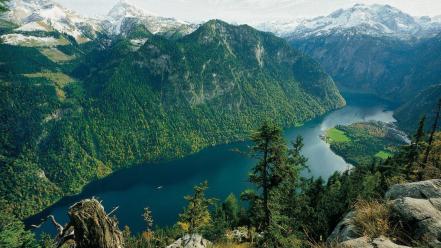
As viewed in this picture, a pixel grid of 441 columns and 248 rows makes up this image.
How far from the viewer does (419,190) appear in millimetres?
21438

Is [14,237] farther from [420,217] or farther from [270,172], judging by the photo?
[420,217]

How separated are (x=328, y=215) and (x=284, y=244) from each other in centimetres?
2499

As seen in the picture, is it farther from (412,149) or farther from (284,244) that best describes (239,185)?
(284,244)

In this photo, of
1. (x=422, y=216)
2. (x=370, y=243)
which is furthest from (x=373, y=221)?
(x=422, y=216)

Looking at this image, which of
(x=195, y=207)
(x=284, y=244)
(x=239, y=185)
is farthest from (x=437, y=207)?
(x=239, y=185)

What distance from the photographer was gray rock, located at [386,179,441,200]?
20.8m

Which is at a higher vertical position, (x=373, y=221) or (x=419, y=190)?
(x=373, y=221)

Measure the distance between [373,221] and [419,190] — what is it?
21.0 ft

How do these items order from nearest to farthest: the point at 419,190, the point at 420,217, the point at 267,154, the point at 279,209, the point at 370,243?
the point at 370,243 < the point at 420,217 < the point at 419,190 < the point at 267,154 < the point at 279,209

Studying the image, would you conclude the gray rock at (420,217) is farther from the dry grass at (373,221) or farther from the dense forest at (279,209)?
the dry grass at (373,221)

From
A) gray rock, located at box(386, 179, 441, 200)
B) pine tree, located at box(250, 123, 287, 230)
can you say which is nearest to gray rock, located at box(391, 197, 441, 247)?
gray rock, located at box(386, 179, 441, 200)

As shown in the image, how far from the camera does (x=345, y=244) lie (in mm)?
14992

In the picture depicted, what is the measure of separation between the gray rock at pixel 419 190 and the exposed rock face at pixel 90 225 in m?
16.6

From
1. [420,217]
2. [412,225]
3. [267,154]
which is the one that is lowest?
[267,154]
